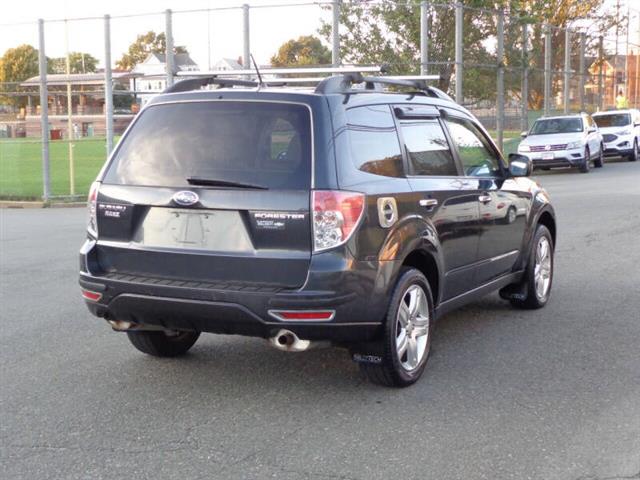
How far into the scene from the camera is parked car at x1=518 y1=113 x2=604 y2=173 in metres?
26.2

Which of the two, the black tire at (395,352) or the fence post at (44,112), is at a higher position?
the fence post at (44,112)

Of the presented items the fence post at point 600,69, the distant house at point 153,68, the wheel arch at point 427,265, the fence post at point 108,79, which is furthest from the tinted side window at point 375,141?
the fence post at point 600,69

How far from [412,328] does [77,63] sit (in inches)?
630

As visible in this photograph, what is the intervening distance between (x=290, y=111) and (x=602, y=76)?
36.3m

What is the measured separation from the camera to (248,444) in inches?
180

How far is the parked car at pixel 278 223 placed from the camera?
4.98 m

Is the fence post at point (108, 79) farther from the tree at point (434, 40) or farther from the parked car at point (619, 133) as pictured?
the parked car at point (619, 133)

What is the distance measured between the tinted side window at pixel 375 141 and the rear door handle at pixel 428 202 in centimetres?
23

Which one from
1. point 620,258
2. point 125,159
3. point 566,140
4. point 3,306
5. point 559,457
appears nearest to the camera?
point 559,457

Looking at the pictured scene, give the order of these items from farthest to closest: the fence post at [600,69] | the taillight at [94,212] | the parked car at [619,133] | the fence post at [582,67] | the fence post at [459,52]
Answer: the fence post at [600,69], the fence post at [582,67], the parked car at [619,133], the fence post at [459,52], the taillight at [94,212]

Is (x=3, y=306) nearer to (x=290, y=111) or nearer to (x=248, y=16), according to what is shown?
(x=290, y=111)

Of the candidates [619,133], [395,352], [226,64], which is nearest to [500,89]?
[619,133]

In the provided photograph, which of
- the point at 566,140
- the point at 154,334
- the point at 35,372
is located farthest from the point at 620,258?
the point at 566,140

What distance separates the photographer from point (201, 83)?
5.95 meters
